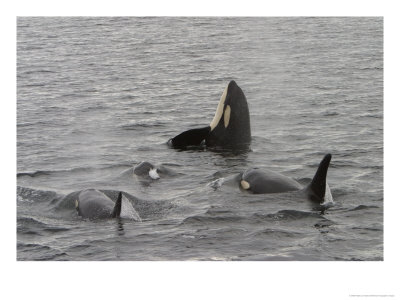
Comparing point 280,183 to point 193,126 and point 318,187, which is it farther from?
point 193,126

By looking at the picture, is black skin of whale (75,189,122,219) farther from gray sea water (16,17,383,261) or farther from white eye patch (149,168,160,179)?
white eye patch (149,168,160,179)

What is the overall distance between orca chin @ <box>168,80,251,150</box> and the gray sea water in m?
0.27

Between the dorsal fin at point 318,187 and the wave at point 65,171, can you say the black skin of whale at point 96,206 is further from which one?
the dorsal fin at point 318,187

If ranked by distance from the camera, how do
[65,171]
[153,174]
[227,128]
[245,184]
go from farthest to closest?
1. [227,128]
2. [153,174]
3. [65,171]
4. [245,184]

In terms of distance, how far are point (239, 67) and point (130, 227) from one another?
7052 mm

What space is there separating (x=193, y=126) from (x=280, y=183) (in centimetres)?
582

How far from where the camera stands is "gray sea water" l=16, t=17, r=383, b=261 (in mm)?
15867

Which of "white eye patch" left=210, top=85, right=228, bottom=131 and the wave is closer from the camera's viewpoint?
the wave

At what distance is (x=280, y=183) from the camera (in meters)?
17.7

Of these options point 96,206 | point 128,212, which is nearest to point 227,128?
point 128,212

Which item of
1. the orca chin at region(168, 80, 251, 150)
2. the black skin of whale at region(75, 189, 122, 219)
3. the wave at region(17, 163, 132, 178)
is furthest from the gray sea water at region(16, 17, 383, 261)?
the orca chin at region(168, 80, 251, 150)
